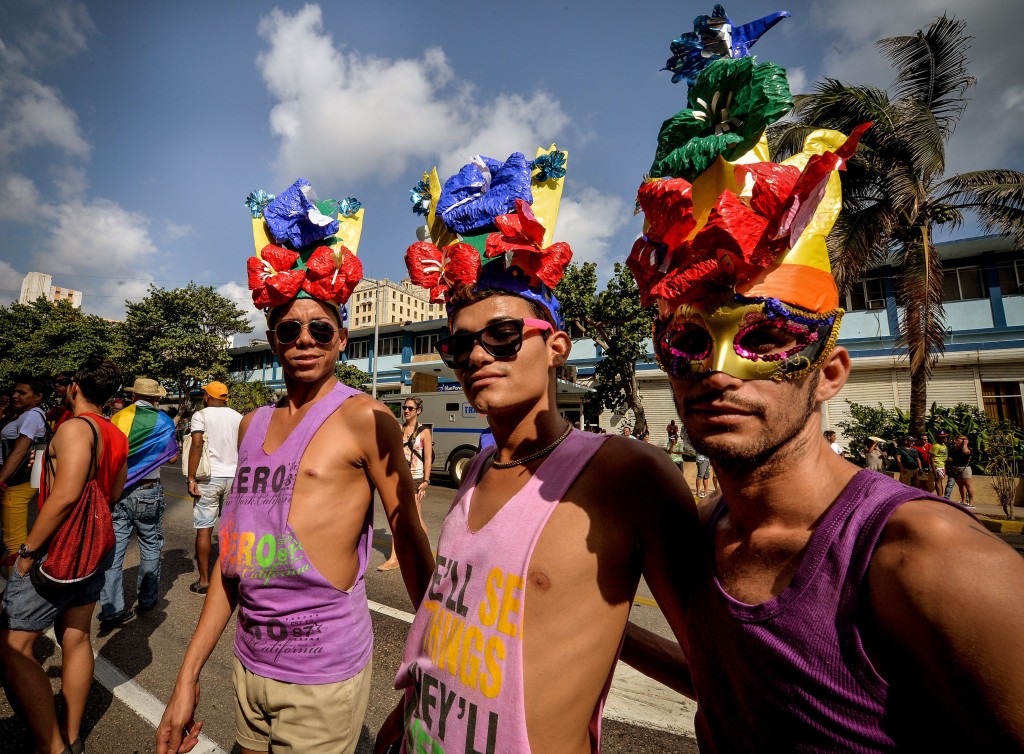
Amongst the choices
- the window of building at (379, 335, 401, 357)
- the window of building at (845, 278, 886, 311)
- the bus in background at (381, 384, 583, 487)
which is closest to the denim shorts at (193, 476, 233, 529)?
the bus in background at (381, 384, 583, 487)

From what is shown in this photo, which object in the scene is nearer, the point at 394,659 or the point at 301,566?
the point at 301,566

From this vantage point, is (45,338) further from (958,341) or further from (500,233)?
(958,341)

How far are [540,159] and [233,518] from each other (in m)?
1.97

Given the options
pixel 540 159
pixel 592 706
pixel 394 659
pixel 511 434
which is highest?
pixel 540 159

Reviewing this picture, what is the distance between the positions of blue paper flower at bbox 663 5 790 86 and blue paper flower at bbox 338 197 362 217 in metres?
1.85

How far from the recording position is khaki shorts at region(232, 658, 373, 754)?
1776mm

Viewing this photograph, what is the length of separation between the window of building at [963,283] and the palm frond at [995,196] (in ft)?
28.7

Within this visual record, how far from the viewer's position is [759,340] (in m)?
1.25

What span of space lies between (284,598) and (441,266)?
1406 millimetres

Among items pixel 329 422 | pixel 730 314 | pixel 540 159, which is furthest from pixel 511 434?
pixel 540 159

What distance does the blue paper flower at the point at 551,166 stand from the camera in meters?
2.05

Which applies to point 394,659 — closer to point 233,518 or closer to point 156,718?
point 156,718

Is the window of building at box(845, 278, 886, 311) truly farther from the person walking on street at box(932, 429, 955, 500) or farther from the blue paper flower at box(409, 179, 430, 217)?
the blue paper flower at box(409, 179, 430, 217)

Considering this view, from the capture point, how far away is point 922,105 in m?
10.2
